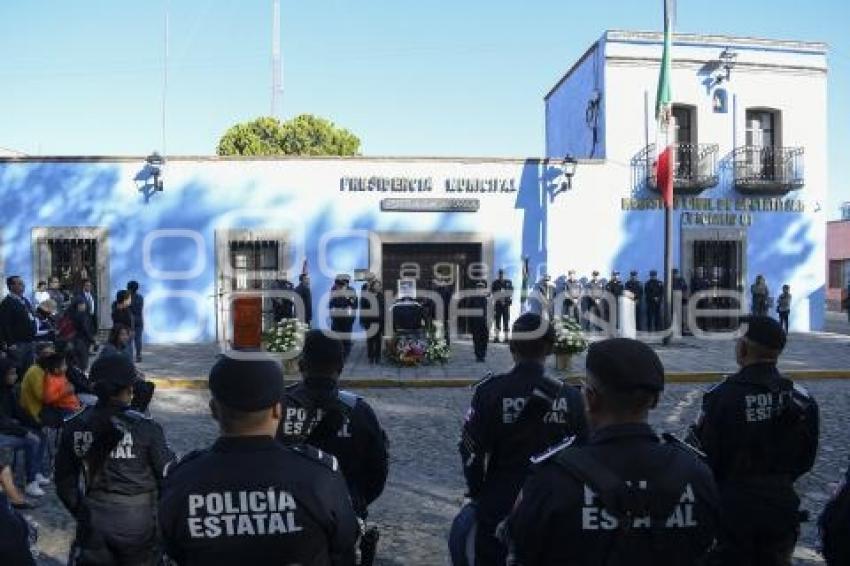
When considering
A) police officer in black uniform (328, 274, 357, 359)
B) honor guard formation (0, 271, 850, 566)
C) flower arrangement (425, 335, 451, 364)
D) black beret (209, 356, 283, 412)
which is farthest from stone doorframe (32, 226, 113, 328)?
black beret (209, 356, 283, 412)

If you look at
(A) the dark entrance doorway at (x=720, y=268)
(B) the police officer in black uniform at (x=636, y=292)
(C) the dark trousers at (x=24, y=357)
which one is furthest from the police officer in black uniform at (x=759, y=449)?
(A) the dark entrance doorway at (x=720, y=268)

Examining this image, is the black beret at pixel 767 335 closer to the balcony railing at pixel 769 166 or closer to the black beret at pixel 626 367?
the black beret at pixel 626 367

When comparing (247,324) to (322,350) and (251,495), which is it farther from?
(251,495)

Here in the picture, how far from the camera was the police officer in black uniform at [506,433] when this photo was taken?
3768mm

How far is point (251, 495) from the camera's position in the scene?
90.7 inches

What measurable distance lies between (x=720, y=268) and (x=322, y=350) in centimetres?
→ 1869

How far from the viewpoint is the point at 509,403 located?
377 centimetres

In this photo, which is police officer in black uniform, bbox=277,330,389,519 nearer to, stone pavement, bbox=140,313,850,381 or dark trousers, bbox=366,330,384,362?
stone pavement, bbox=140,313,850,381

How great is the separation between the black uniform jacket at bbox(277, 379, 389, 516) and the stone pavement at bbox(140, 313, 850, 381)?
9038mm

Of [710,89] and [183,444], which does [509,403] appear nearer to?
[183,444]

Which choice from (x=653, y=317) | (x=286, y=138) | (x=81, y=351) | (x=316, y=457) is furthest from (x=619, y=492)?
(x=286, y=138)

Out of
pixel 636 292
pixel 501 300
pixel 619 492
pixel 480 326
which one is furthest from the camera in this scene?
pixel 636 292

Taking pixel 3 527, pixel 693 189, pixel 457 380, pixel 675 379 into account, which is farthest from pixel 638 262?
pixel 3 527

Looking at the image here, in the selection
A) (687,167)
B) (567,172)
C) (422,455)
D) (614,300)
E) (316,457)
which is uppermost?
(687,167)
